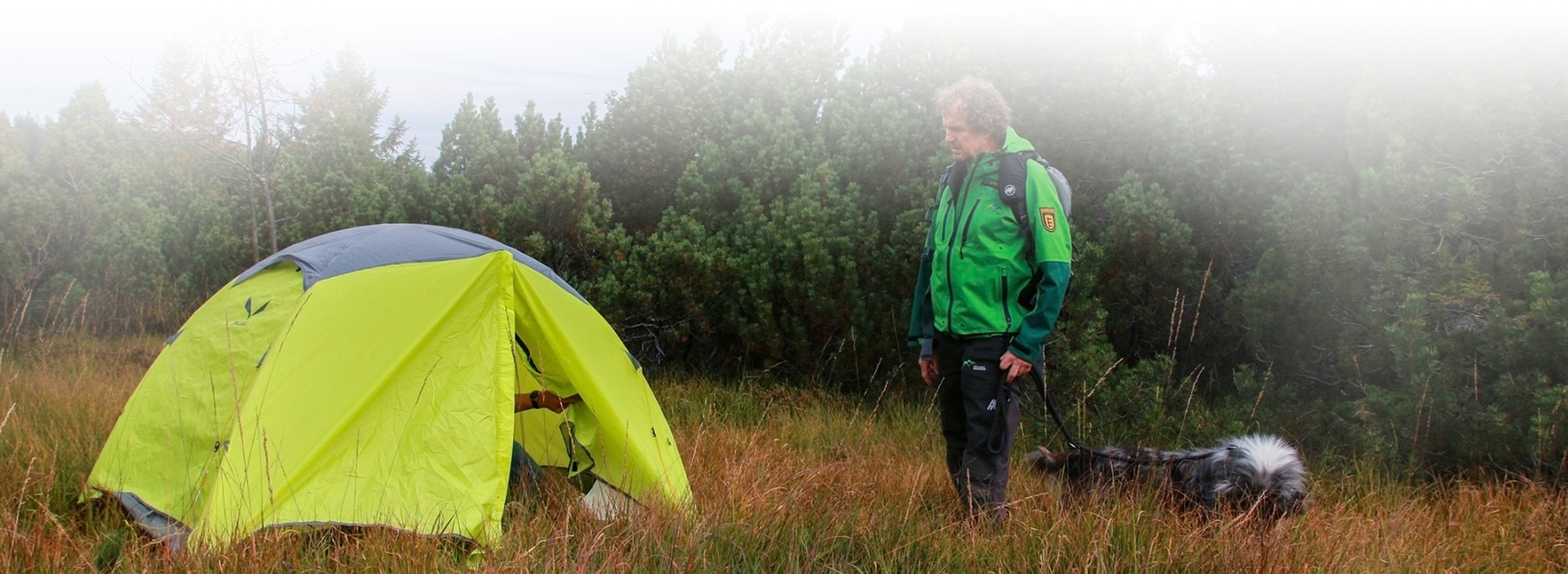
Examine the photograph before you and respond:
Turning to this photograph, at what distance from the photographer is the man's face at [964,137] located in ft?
11.7

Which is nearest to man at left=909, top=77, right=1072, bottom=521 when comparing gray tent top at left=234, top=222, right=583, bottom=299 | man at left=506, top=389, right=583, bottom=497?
man at left=506, top=389, right=583, bottom=497

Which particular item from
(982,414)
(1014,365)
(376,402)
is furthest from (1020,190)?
(376,402)

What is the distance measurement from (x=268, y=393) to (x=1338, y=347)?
5.03 m

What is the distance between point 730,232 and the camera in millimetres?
7504

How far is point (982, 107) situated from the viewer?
139 inches

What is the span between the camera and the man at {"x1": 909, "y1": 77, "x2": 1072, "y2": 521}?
11.2 feet

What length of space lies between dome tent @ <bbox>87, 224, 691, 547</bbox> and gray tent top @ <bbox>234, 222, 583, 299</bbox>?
11 millimetres

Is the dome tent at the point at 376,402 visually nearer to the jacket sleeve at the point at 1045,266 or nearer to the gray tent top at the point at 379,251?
the gray tent top at the point at 379,251

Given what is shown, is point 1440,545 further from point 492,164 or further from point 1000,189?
point 492,164

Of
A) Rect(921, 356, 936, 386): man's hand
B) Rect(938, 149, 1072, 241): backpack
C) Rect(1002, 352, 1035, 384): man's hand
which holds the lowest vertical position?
Rect(921, 356, 936, 386): man's hand

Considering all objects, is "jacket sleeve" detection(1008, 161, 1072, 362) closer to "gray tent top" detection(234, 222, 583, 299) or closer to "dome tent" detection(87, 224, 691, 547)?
"dome tent" detection(87, 224, 691, 547)

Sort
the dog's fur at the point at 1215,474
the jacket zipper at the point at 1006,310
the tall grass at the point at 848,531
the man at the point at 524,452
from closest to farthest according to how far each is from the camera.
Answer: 1. the tall grass at the point at 848,531
2. the jacket zipper at the point at 1006,310
3. the dog's fur at the point at 1215,474
4. the man at the point at 524,452

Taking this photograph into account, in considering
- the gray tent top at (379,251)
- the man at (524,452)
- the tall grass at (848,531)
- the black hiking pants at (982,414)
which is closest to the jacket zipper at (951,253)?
the black hiking pants at (982,414)

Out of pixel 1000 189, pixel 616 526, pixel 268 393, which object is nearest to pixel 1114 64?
pixel 1000 189
